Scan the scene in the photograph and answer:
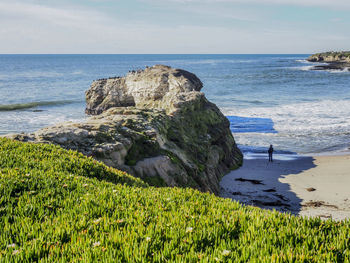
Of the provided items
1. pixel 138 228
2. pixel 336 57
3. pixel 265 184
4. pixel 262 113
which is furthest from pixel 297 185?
pixel 336 57

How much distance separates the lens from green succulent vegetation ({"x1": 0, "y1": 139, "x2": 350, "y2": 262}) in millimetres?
4141

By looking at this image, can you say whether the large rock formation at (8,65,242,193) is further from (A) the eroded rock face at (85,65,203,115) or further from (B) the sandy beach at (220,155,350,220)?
(A) the eroded rock face at (85,65,203,115)

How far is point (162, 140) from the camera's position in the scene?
16.5m

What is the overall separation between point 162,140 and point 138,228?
459 inches

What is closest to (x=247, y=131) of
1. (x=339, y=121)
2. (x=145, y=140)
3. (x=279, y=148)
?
(x=279, y=148)

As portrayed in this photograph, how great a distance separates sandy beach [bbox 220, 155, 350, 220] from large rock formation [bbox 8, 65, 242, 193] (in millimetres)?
1333

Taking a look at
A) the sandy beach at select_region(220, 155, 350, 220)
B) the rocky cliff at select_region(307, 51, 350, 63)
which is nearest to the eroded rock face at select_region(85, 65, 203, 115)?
the sandy beach at select_region(220, 155, 350, 220)

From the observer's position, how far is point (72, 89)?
247 feet

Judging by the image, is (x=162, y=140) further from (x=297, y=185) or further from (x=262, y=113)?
(x=262, y=113)

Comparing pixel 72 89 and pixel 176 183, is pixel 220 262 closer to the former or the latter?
pixel 176 183

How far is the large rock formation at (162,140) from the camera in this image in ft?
43.3

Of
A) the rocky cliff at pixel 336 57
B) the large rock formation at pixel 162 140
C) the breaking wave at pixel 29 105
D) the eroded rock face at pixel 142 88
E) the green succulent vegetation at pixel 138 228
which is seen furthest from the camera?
the rocky cliff at pixel 336 57

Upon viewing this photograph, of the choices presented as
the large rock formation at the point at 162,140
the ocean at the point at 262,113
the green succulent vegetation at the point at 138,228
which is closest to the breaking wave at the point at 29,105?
the ocean at the point at 262,113

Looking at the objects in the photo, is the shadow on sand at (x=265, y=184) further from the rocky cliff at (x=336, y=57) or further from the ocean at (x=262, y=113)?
the rocky cliff at (x=336, y=57)
